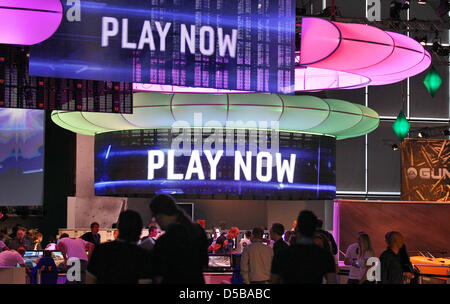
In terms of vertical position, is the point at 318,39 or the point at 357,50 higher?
the point at 318,39

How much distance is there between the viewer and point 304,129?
13.4 metres

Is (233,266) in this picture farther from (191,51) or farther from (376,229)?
(376,229)

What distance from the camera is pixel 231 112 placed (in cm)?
1266

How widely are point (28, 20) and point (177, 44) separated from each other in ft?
5.23

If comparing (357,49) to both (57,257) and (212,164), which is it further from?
(57,257)

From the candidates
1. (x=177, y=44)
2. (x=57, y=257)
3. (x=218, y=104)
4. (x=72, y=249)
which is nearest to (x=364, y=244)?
(x=177, y=44)

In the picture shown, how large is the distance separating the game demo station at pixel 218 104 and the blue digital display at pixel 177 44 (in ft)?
0.04

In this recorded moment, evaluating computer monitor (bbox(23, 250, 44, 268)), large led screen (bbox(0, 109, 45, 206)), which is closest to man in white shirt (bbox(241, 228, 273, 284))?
computer monitor (bbox(23, 250, 44, 268))

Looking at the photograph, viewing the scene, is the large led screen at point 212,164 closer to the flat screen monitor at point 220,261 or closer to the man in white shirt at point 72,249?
the flat screen monitor at point 220,261

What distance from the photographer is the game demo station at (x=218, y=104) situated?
7.59m

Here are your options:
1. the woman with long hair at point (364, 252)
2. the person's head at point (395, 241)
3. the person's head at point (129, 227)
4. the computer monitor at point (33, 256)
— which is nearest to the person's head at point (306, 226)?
the person's head at point (129, 227)
